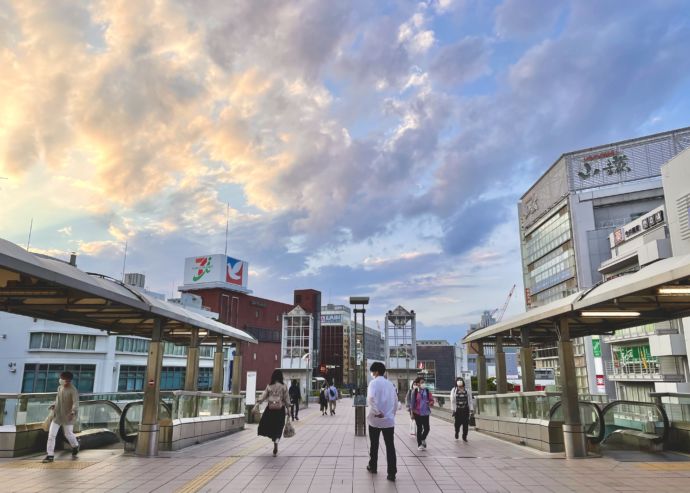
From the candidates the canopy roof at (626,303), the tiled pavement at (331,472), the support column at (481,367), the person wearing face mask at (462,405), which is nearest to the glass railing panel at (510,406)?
the person wearing face mask at (462,405)

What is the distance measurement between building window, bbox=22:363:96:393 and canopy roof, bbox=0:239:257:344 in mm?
35566

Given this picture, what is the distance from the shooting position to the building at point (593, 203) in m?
55.2

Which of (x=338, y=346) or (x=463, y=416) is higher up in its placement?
(x=338, y=346)

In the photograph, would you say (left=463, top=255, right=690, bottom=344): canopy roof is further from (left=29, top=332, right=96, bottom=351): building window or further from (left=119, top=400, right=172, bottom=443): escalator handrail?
(left=29, top=332, right=96, bottom=351): building window

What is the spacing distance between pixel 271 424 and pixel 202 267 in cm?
7141

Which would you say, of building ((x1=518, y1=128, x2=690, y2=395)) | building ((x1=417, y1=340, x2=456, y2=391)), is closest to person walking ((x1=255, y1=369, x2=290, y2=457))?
building ((x1=518, y1=128, x2=690, y2=395))

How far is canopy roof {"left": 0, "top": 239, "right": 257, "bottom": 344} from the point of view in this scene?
6.42m

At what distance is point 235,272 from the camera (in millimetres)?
79312

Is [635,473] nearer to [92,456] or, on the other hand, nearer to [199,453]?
[199,453]

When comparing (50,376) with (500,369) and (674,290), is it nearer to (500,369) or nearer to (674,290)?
(500,369)

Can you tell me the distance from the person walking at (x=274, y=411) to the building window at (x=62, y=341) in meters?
41.3

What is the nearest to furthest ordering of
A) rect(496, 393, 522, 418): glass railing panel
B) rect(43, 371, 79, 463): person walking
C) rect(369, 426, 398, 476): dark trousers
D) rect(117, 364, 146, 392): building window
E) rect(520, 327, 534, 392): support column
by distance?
rect(369, 426, 398, 476): dark trousers, rect(43, 371, 79, 463): person walking, rect(496, 393, 522, 418): glass railing panel, rect(520, 327, 534, 392): support column, rect(117, 364, 146, 392): building window

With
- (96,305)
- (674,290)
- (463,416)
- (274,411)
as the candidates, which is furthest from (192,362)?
(674,290)

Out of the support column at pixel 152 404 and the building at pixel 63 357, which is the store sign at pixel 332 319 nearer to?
the building at pixel 63 357
